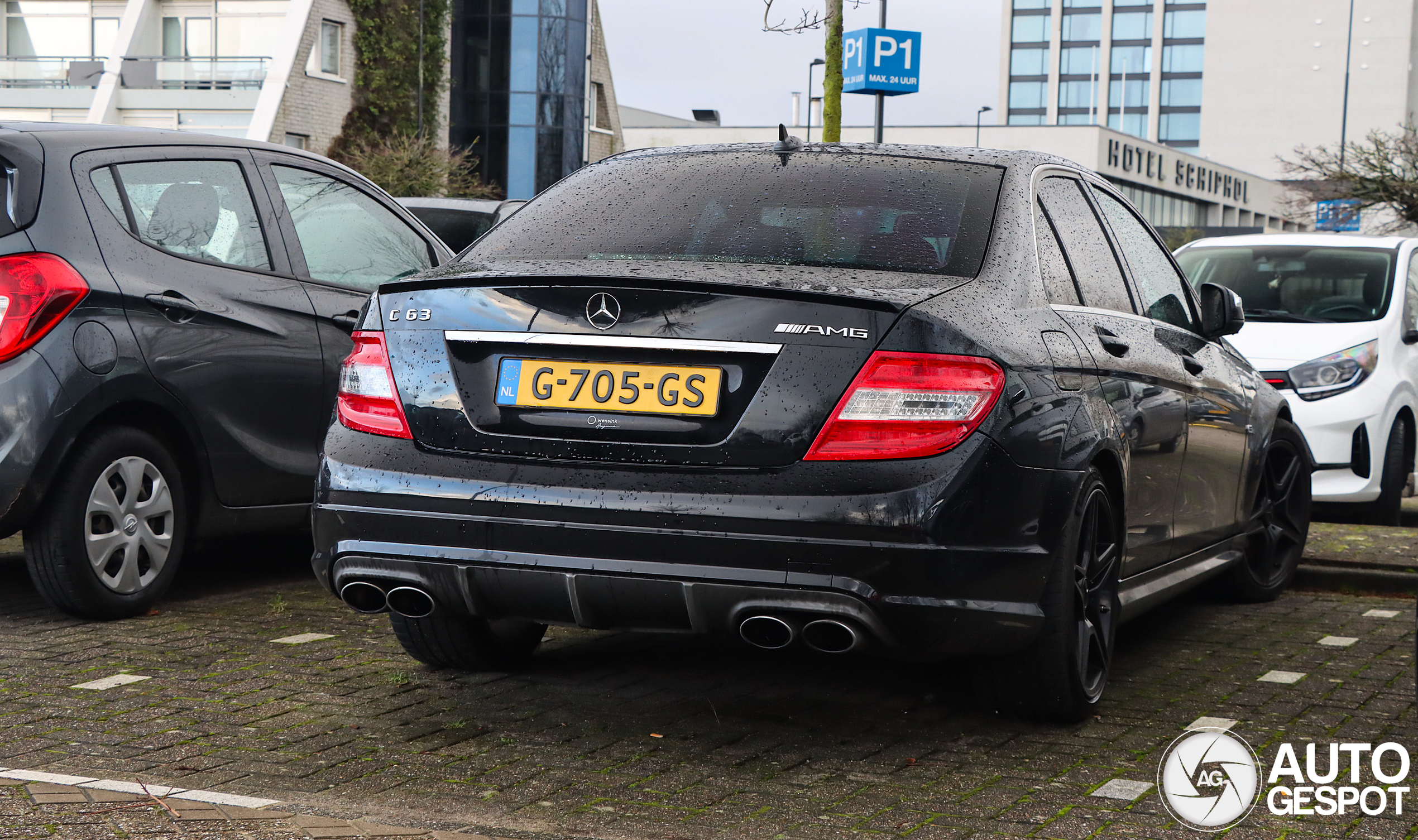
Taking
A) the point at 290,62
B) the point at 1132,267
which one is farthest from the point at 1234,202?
the point at 1132,267

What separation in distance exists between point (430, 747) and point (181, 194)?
9.29 ft

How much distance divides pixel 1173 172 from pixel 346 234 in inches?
3168

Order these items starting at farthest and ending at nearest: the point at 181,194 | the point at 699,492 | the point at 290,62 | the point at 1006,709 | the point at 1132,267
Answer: the point at 290,62, the point at 181,194, the point at 1132,267, the point at 1006,709, the point at 699,492

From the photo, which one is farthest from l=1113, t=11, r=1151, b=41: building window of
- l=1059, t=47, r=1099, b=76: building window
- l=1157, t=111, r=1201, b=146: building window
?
l=1157, t=111, r=1201, b=146: building window

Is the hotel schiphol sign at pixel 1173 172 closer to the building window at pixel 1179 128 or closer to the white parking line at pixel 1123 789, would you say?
the building window at pixel 1179 128

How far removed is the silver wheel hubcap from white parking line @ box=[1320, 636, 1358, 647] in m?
4.07

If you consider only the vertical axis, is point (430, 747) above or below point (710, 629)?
below

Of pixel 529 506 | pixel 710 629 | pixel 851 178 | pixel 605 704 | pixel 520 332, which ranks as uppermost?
pixel 851 178

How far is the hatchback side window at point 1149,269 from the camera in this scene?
5426mm

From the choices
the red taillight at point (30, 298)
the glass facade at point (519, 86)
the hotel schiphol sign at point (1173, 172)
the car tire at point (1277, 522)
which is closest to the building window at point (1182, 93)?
the hotel schiphol sign at point (1173, 172)

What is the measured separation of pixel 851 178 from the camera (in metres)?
4.60

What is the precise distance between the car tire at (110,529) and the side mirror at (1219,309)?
368 cm

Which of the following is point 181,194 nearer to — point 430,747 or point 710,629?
point 430,747

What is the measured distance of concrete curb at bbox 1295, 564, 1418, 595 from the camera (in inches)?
268
